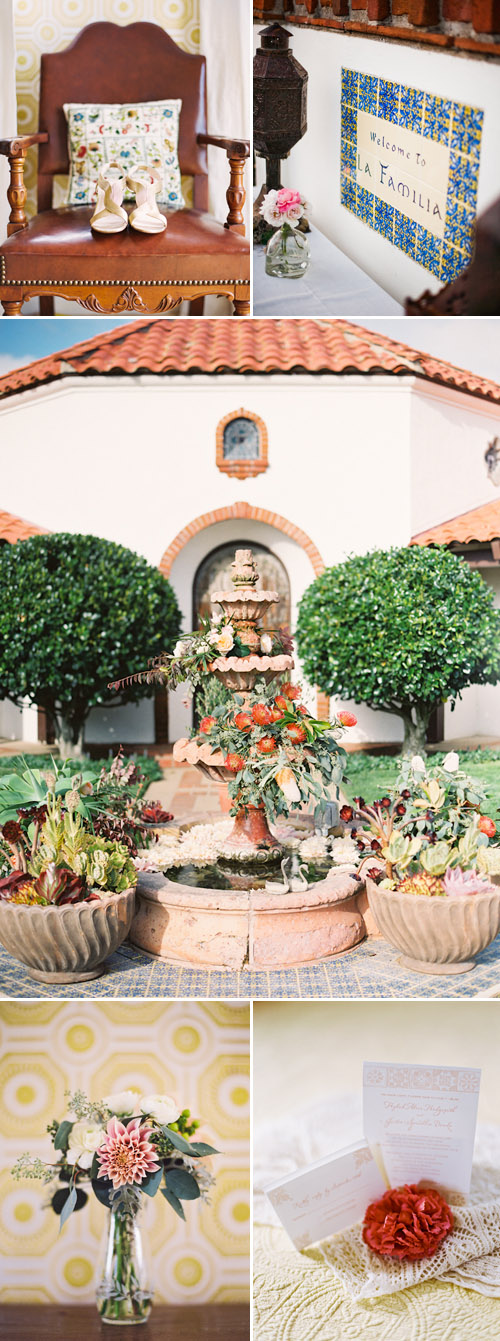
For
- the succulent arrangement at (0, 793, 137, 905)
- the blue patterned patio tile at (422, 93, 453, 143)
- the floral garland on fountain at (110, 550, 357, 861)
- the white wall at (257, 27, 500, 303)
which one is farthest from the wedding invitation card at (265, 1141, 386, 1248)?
the blue patterned patio tile at (422, 93, 453, 143)

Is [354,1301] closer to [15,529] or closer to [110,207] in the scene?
[110,207]

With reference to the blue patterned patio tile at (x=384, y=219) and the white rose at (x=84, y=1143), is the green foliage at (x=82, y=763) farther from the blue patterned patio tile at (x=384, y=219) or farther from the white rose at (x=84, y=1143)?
the white rose at (x=84, y=1143)

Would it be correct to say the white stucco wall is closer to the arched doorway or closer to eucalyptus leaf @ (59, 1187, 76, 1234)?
the arched doorway

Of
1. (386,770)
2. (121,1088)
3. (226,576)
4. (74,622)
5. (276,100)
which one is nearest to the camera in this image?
(121,1088)

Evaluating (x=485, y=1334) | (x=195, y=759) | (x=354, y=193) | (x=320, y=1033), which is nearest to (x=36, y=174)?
(x=354, y=193)

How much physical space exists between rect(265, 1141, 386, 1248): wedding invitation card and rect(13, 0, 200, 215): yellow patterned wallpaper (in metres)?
4.40

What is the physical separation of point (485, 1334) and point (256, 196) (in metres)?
4.33

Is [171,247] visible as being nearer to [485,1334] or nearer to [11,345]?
[11,345]

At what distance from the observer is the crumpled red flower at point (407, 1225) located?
112 inches

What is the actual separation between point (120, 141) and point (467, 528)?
401 centimetres

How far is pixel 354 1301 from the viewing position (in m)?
2.87

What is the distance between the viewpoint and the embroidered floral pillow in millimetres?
4648

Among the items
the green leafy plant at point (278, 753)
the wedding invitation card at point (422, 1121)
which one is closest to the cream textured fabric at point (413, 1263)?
the wedding invitation card at point (422, 1121)

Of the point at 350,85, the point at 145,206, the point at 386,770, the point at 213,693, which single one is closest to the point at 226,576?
the point at 386,770
